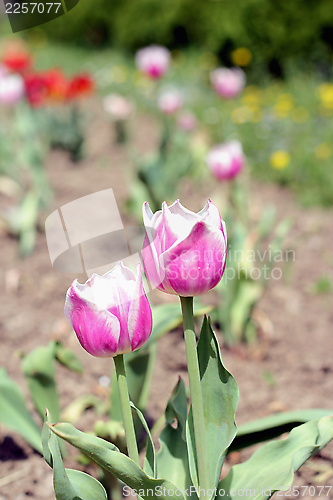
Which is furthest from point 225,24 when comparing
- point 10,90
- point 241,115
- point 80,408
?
point 80,408

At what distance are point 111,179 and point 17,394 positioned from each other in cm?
280

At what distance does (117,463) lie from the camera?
0.82m

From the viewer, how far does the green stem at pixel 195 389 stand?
2.78ft

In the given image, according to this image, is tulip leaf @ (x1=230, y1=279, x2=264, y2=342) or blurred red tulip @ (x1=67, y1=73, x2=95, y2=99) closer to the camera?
tulip leaf @ (x1=230, y1=279, x2=264, y2=342)

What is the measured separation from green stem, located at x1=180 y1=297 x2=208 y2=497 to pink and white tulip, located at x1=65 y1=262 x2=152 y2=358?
68 millimetres

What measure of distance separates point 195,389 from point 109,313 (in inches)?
8.3

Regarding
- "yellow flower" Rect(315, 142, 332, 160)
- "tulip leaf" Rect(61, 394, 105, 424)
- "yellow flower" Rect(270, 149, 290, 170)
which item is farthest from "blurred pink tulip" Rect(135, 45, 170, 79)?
"tulip leaf" Rect(61, 394, 105, 424)

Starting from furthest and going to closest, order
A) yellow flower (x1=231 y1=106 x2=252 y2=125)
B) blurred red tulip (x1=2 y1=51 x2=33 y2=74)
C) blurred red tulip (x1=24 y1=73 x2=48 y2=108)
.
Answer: yellow flower (x1=231 y1=106 x2=252 y2=125)
blurred red tulip (x1=2 y1=51 x2=33 y2=74)
blurred red tulip (x1=24 y1=73 x2=48 y2=108)

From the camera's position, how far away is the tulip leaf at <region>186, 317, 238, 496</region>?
941 mm

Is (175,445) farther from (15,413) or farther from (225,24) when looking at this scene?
(225,24)

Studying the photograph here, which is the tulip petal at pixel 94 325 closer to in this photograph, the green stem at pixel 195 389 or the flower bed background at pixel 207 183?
the green stem at pixel 195 389

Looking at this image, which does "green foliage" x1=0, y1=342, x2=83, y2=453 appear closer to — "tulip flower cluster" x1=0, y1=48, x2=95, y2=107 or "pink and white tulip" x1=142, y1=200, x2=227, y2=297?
"pink and white tulip" x1=142, y1=200, x2=227, y2=297

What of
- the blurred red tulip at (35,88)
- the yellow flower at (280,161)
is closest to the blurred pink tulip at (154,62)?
the blurred red tulip at (35,88)

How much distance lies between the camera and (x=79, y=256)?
118cm
